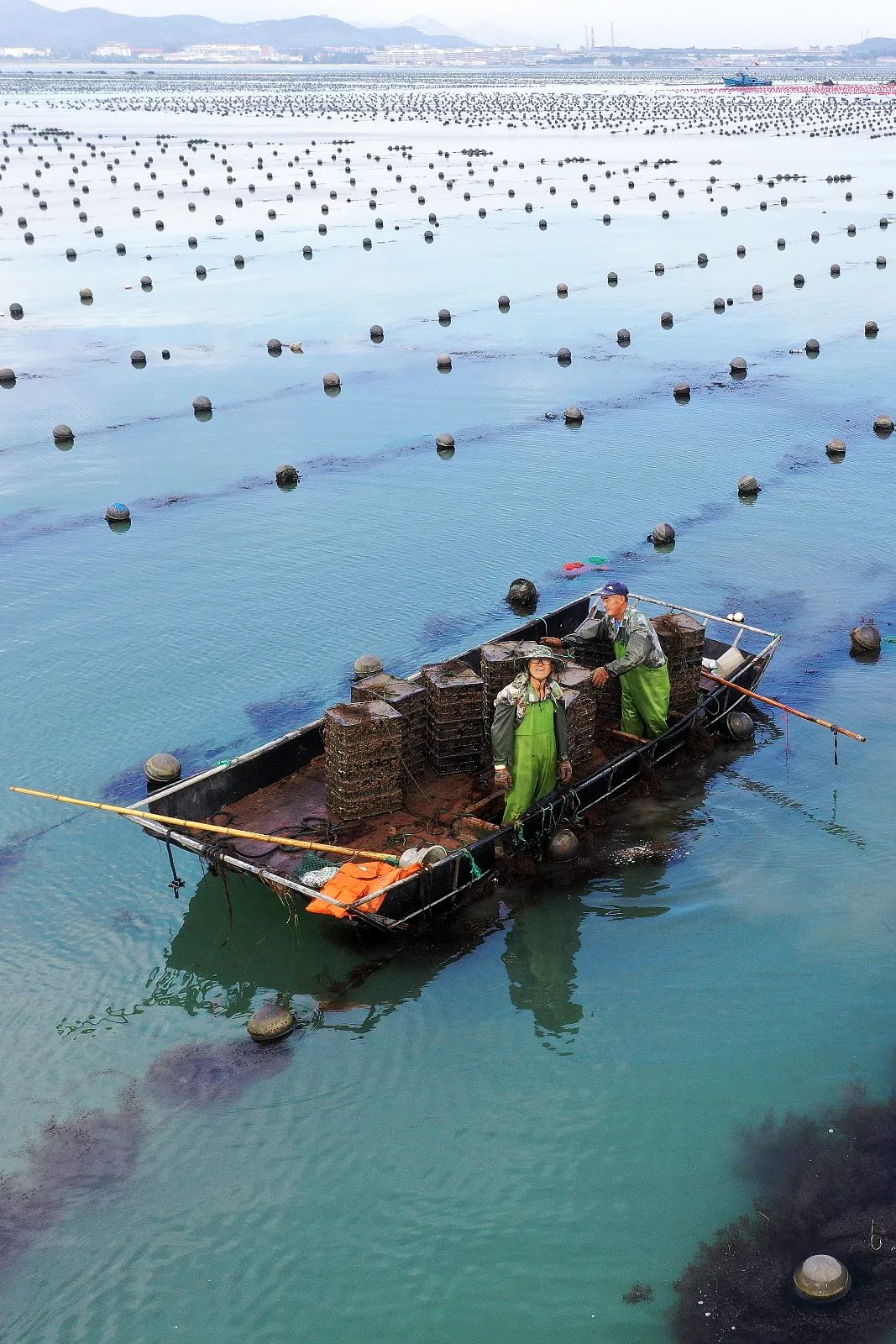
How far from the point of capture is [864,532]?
2702 cm

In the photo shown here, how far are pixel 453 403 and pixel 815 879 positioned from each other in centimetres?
2442

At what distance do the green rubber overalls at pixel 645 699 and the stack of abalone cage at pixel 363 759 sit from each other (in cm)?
355

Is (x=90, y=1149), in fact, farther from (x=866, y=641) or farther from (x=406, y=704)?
(x=866, y=641)

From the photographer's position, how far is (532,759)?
15.5m

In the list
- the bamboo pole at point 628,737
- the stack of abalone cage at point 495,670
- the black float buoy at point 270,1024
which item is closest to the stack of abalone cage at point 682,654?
the bamboo pole at point 628,737

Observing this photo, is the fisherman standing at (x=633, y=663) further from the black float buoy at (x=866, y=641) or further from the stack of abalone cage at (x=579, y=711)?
the black float buoy at (x=866, y=641)

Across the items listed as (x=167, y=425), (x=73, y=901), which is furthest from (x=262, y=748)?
(x=167, y=425)

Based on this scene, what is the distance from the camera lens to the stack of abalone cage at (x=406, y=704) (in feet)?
54.0

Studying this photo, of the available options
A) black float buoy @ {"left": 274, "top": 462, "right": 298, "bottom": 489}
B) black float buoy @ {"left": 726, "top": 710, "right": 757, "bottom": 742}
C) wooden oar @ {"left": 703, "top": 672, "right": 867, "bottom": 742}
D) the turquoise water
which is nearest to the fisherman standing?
the turquoise water

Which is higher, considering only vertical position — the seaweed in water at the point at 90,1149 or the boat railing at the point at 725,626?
the boat railing at the point at 725,626

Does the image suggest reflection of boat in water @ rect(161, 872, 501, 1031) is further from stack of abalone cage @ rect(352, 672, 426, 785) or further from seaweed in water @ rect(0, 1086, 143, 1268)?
stack of abalone cage @ rect(352, 672, 426, 785)

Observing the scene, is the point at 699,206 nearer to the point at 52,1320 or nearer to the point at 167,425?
the point at 167,425

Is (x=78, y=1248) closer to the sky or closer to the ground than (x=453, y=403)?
closer to the ground

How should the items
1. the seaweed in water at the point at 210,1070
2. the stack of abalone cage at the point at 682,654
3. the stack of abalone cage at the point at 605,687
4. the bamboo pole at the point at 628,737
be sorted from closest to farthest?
1. the seaweed in water at the point at 210,1070
2. the bamboo pole at the point at 628,737
3. the stack of abalone cage at the point at 605,687
4. the stack of abalone cage at the point at 682,654
